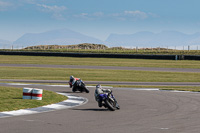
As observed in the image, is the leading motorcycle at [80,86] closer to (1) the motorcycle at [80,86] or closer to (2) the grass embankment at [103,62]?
(1) the motorcycle at [80,86]

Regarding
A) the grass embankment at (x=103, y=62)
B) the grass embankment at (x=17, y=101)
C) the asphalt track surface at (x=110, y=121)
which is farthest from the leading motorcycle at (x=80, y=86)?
the grass embankment at (x=103, y=62)

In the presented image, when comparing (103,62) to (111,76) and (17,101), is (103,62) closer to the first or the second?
(111,76)

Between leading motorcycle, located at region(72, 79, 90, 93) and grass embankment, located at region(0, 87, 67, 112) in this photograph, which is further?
leading motorcycle, located at region(72, 79, 90, 93)

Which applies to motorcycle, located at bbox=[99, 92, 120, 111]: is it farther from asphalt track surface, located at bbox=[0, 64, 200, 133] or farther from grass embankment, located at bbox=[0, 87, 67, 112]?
grass embankment, located at bbox=[0, 87, 67, 112]

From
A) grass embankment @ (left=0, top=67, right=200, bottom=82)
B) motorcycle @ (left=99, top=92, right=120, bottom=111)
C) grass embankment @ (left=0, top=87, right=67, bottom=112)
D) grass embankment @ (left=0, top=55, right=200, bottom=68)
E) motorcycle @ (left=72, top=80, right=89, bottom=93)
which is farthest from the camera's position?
grass embankment @ (left=0, top=55, right=200, bottom=68)

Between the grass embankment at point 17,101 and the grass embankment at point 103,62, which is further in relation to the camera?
the grass embankment at point 103,62

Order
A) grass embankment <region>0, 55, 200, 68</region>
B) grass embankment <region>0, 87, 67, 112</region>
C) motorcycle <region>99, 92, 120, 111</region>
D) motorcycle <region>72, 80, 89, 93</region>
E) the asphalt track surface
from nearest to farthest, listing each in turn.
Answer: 1. the asphalt track surface
2. motorcycle <region>99, 92, 120, 111</region>
3. grass embankment <region>0, 87, 67, 112</region>
4. motorcycle <region>72, 80, 89, 93</region>
5. grass embankment <region>0, 55, 200, 68</region>

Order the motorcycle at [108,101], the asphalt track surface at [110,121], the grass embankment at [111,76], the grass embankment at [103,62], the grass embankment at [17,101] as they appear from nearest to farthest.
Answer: the asphalt track surface at [110,121] → the motorcycle at [108,101] → the grass embankment at [17,101] → the grass embankment at [111,76] → the grass embankment at [103,62]

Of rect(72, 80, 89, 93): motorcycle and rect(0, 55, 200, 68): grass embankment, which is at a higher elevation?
Answer: rect(0, 55, 200, 68): grass embankment

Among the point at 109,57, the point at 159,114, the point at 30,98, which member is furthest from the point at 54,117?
the point at 109,57

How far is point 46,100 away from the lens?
2336cm

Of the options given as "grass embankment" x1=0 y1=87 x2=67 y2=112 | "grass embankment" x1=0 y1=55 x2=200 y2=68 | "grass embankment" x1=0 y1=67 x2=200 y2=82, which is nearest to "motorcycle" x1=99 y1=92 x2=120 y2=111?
"grass embankment" x1=0 y1=87 x2=67 y2=112

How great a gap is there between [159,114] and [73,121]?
412cm

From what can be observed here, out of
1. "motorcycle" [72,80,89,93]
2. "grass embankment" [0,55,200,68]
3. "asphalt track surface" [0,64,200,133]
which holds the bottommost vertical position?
"asphalt track surface" [0,64,200,133]
